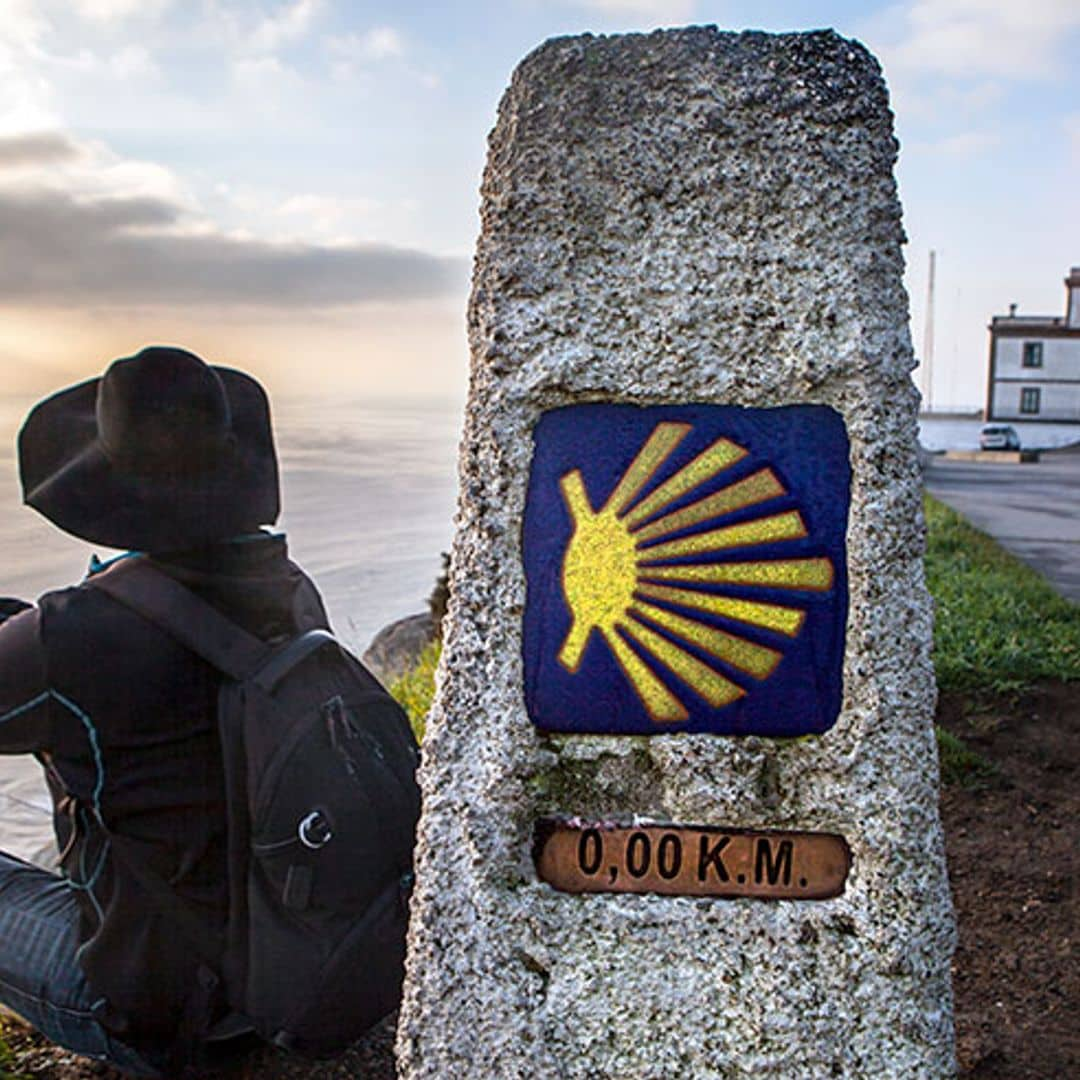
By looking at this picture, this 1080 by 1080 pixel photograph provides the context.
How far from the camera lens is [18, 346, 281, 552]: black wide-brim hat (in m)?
2.37

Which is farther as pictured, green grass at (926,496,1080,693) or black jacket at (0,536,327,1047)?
green grass at (926,496,1080,693)

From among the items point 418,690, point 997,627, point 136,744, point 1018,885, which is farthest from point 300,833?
point 997,627

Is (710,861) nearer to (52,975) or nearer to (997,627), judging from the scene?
(52,975)

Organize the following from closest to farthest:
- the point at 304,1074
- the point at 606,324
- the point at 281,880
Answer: the point at 606,324
the point at 281,880
the point at 304,1074

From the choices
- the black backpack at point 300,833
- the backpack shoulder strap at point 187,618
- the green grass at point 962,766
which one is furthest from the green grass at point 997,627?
the backpack shoulder strap at point 187,618

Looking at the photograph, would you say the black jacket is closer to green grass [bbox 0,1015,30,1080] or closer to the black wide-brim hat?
the black wide-brim hat

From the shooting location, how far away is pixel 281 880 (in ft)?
7.73

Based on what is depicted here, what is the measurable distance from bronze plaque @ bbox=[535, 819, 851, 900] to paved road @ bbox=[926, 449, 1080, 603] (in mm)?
6614

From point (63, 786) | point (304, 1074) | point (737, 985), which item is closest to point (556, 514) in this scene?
point (737, 985)

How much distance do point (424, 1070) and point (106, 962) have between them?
0.83 meters

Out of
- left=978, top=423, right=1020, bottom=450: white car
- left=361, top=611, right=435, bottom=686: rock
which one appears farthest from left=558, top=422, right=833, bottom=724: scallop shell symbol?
left=978, top=423, right=1020, bottom=450: white car

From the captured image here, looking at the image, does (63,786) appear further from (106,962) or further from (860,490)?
(860,490)

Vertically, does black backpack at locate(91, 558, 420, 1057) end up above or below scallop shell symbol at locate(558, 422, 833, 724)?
below

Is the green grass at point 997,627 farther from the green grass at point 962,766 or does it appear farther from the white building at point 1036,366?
the white building at point 1036,366
